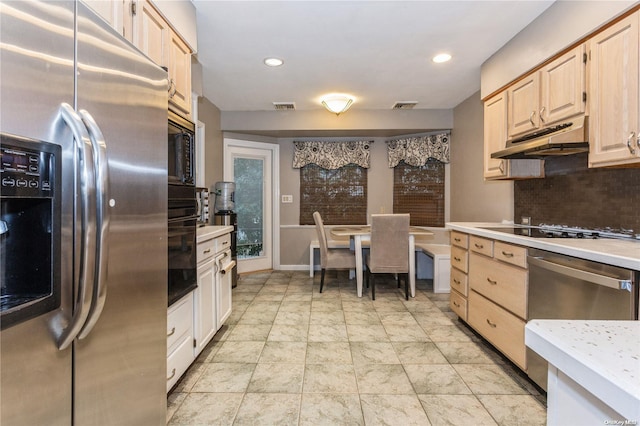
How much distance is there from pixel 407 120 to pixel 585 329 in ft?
13.8

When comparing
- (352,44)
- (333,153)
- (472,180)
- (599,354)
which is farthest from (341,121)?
(599,354)

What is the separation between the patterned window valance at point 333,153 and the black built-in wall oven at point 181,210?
3.20 m

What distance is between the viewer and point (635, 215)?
1813 millimetres

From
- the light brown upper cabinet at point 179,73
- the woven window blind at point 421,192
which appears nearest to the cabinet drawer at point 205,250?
A: the light brown upper cabinet at point 179,73

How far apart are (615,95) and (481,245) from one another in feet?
3.94

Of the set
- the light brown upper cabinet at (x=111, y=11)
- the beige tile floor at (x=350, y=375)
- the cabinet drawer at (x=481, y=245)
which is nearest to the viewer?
the light brown upper cabinet at (x=111, y=11)

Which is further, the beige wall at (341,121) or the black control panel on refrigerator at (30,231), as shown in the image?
the beige wall at (341,121)

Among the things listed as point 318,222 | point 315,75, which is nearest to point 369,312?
point 318,222

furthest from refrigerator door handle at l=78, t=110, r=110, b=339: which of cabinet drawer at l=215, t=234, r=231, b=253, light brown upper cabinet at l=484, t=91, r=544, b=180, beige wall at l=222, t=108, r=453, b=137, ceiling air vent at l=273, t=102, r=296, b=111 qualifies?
beige wall at l=222, t=108, r=453, b=137

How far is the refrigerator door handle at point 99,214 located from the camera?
72 centimetres

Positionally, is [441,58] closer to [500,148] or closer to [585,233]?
[500,148]

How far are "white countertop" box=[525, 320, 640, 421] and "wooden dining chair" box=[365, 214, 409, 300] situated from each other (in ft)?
9.31

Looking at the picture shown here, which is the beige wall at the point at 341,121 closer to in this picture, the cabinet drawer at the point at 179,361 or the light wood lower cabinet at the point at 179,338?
the light wood lower cabinet at the point at 179,338

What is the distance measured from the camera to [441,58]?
2.85m
